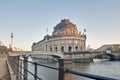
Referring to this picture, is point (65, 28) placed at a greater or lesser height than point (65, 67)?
greater

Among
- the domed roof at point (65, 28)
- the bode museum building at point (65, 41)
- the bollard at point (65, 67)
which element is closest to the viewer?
the bollard at point (65, 67)

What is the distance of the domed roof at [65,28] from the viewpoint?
118m

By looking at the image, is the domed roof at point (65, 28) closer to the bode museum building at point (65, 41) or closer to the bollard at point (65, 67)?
the bode museum building at point (65, 41)

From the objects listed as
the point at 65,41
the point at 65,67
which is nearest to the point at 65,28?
the point at 65,41

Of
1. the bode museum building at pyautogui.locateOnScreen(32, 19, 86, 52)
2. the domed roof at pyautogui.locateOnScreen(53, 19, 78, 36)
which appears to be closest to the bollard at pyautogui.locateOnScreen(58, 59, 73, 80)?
the bode museum building at pyautogui.locateOnScreen(32, 19, 86, 52)

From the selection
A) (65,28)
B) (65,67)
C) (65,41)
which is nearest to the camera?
(65,67)

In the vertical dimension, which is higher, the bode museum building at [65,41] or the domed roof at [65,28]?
the domed roof at [65,28]

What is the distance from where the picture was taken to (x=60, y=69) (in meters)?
2.84

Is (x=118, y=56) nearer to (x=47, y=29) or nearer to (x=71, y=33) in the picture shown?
(x=71, y=33)

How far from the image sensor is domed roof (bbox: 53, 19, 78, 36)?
117537 mm

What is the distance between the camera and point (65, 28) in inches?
4705

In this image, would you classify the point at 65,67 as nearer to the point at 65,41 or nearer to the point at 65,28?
the point at 65,41

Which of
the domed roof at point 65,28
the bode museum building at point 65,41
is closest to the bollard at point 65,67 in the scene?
the bode museum building at point 65,41

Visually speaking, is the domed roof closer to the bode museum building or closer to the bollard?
the bode museum building
